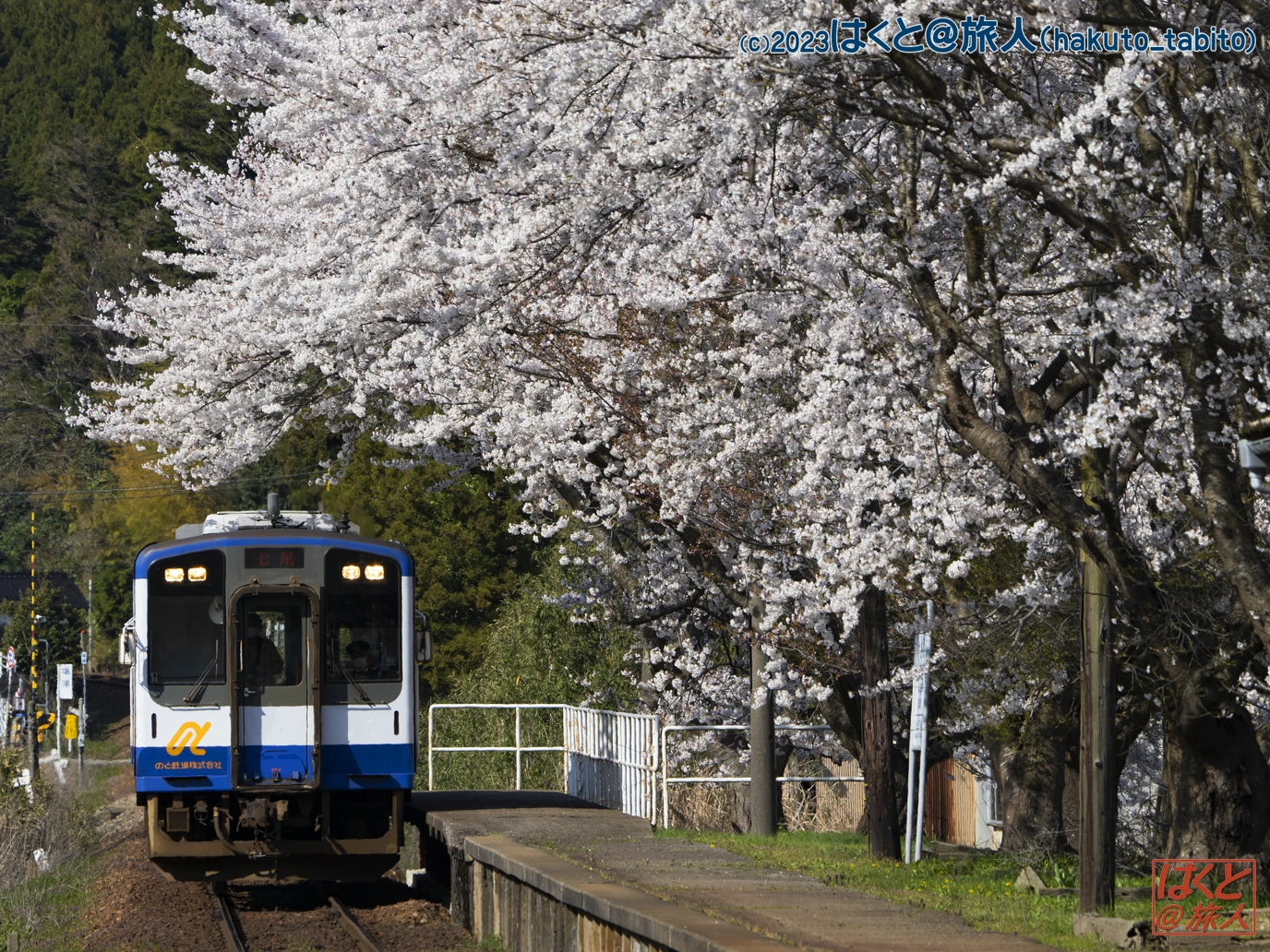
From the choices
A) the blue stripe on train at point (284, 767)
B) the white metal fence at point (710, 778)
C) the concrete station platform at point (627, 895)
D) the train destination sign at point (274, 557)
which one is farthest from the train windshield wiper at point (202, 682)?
the white metal fence at point (710, 778)

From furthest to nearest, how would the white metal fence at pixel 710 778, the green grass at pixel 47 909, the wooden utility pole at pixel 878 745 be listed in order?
1. the white metal fence at pixel 710 778
2. the green grass at pixel 47 909
3. the wooden utility pole at pixel 878 745

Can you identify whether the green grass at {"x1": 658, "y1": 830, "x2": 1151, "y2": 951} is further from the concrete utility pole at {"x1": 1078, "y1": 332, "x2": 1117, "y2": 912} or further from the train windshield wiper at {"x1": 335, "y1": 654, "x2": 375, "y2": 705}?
the train windshield wiper at {"x1": 335, "y1": 654, "x2": 375, "y2": 705}

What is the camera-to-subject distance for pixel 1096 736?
28.8ft

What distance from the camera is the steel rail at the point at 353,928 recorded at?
11969 millimetres

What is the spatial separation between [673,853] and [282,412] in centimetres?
828

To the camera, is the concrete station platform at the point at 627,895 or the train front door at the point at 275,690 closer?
the concrete station platform at the point at 627,895

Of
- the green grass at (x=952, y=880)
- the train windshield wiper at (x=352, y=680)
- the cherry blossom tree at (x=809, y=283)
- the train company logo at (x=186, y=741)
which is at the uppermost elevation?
the cherry blossom tree at (x=809, y=283)

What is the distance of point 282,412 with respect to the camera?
18.1 metres

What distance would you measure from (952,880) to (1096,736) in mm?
2827

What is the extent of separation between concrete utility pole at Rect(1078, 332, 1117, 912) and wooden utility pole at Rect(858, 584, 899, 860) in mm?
3405

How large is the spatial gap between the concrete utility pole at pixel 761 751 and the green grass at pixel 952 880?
251 mm

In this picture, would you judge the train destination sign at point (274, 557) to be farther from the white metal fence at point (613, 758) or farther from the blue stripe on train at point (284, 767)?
the white metal fence at point (613, 758)

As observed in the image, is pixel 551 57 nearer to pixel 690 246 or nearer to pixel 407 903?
pixel 690 246

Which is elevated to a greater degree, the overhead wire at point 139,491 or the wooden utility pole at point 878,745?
the overhead wire at point 139,491
